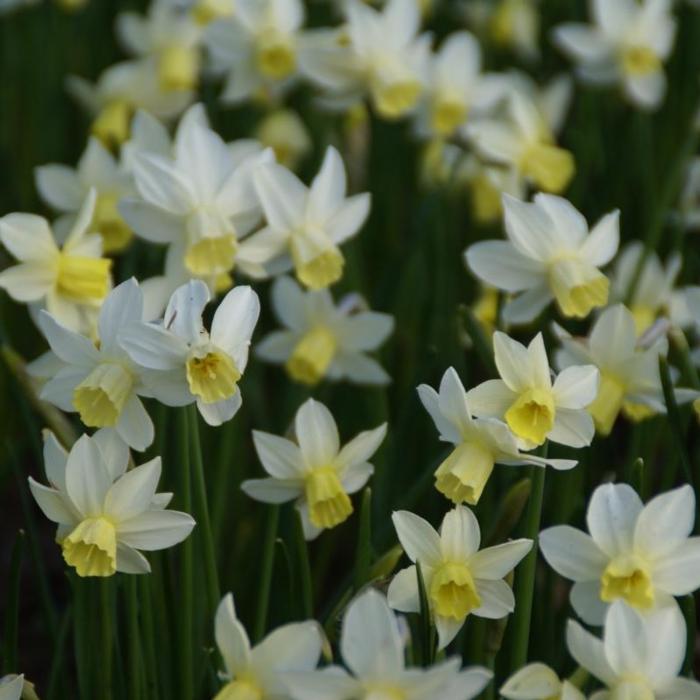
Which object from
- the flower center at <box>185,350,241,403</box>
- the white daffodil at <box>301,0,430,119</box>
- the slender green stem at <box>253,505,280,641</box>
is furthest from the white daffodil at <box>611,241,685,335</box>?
the flower center at <box>185,350,241,403</box>

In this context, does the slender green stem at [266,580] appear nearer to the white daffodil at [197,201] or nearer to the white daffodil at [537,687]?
the white daffodil at [197,201]

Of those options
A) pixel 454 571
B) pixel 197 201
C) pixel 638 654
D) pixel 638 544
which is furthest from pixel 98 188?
pixel 638 654

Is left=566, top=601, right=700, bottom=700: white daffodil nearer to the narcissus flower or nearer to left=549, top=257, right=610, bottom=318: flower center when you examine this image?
the narcissus flower

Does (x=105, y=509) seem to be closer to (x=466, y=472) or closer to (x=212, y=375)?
(x=212, y=375)

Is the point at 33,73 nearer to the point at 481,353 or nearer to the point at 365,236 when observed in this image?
the point at 365,236

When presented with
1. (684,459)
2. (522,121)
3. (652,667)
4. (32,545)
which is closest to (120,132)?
(522,121)
